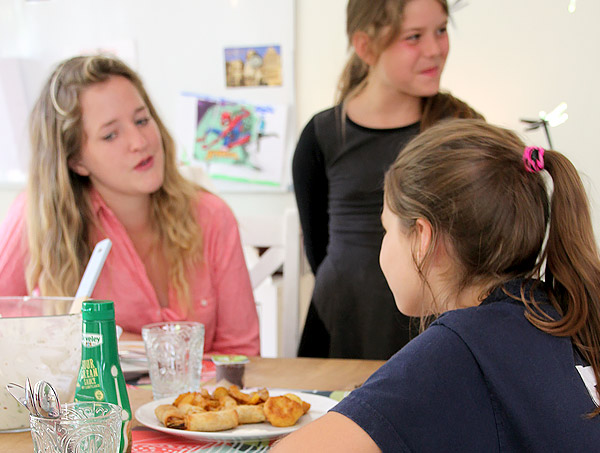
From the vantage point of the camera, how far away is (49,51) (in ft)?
8.80

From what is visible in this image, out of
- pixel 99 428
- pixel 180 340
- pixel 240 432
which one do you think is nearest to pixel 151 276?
pixel 180 340

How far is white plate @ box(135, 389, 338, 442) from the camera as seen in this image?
0.78m

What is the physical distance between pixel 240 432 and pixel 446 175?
0.39m

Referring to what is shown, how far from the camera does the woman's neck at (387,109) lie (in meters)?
1.57

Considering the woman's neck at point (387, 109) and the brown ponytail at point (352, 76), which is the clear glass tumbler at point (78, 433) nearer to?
the woman's neck at point (387, 109)

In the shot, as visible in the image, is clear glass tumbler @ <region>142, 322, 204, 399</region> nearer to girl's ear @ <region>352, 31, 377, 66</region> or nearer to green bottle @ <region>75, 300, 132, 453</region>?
green bottle @ <region>75, 300, 132, 453</region>

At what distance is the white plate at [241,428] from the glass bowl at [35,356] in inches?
3.9

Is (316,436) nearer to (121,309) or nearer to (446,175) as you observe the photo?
(446,175)

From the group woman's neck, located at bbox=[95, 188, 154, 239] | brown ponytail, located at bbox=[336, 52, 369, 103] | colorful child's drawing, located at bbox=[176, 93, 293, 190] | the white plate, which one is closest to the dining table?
the white plate

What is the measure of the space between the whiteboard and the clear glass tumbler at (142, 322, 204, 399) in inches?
62.0

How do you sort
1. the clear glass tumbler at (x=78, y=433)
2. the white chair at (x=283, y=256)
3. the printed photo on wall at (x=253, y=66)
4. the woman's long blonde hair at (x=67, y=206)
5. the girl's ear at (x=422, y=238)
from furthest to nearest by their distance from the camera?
the printed photo on wall at (x=253, y=66) → the white chair at (x=283, y=256) → the woman's long blonde hair at (x=67, y=206) → the girl's ear at (x=422, y=238) → the clear glass tumbler at (x=78, y=433)

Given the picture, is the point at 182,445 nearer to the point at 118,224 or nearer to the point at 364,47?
the point at 118,224

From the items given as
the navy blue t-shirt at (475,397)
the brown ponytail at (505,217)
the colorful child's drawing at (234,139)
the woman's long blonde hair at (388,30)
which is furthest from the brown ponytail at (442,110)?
the colorful child's drawing at (234,139)

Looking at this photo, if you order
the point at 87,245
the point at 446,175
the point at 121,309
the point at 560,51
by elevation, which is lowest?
the point at 121,309
